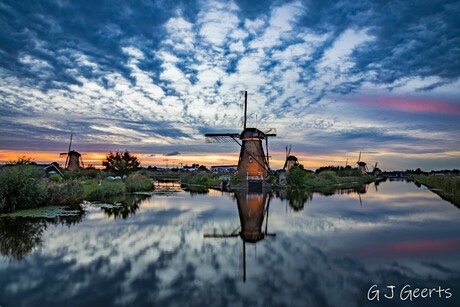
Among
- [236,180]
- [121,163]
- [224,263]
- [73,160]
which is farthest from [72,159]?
[224,263]

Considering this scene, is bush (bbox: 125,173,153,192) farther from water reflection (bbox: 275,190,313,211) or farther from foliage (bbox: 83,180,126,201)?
water reflection (bbox: 275,190,313,211)

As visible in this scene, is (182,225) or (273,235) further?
A: (182,225)

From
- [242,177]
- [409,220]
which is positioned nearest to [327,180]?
[242,177]

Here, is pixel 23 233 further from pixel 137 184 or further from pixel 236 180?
pixel 236 180

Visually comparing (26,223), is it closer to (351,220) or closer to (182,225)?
(182,225)

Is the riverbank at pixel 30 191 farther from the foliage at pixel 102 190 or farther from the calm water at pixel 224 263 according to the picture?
the calm water at pixel 224 263

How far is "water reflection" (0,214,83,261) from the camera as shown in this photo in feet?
29.5

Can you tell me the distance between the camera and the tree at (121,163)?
4781 centimetres

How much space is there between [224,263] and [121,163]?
43127mm

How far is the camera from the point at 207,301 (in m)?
5.81

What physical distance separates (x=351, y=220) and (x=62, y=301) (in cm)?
1434

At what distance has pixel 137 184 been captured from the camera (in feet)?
112

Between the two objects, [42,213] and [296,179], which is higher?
[296,179]

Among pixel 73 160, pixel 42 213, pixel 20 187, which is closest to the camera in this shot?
pixel 42 213
